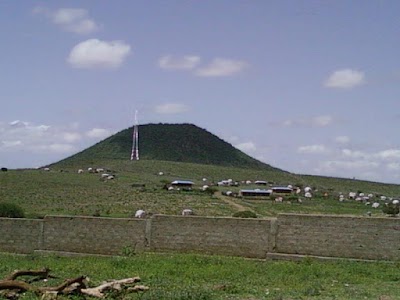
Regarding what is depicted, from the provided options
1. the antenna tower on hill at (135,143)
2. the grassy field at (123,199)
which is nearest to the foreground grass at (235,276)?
the grassy field at (123,199)

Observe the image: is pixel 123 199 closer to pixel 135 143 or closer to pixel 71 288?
pixel 71 288

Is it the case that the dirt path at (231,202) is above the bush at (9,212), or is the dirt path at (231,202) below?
above

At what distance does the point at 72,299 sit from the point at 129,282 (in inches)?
66.1

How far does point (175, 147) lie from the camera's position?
132 m

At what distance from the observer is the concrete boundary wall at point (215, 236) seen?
69.6 feet

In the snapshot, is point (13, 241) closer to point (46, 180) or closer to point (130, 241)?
point (130, 241)

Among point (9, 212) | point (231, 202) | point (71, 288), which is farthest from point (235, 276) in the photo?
point (231, 202)

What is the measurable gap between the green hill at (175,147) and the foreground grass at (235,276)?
99.3 meters

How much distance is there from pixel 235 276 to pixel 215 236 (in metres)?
6.70

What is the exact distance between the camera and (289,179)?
326 feet

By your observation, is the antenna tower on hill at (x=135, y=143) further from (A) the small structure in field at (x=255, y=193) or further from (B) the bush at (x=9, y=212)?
(B) the bush at (x=9, y=212)

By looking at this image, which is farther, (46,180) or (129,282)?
(46,180)

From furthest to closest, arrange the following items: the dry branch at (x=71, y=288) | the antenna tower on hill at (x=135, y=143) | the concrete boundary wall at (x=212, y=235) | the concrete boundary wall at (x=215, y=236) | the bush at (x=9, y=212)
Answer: the antenna tower on hill at (x=135, y=143)
the bush at (x=9, y=212)
the concrete boundary wall at (x=212, y=235)
the concrete boundary wall at (x=215, y=236)
the dry branch at (x=71, y=288)

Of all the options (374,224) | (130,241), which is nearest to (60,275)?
(130,241)
